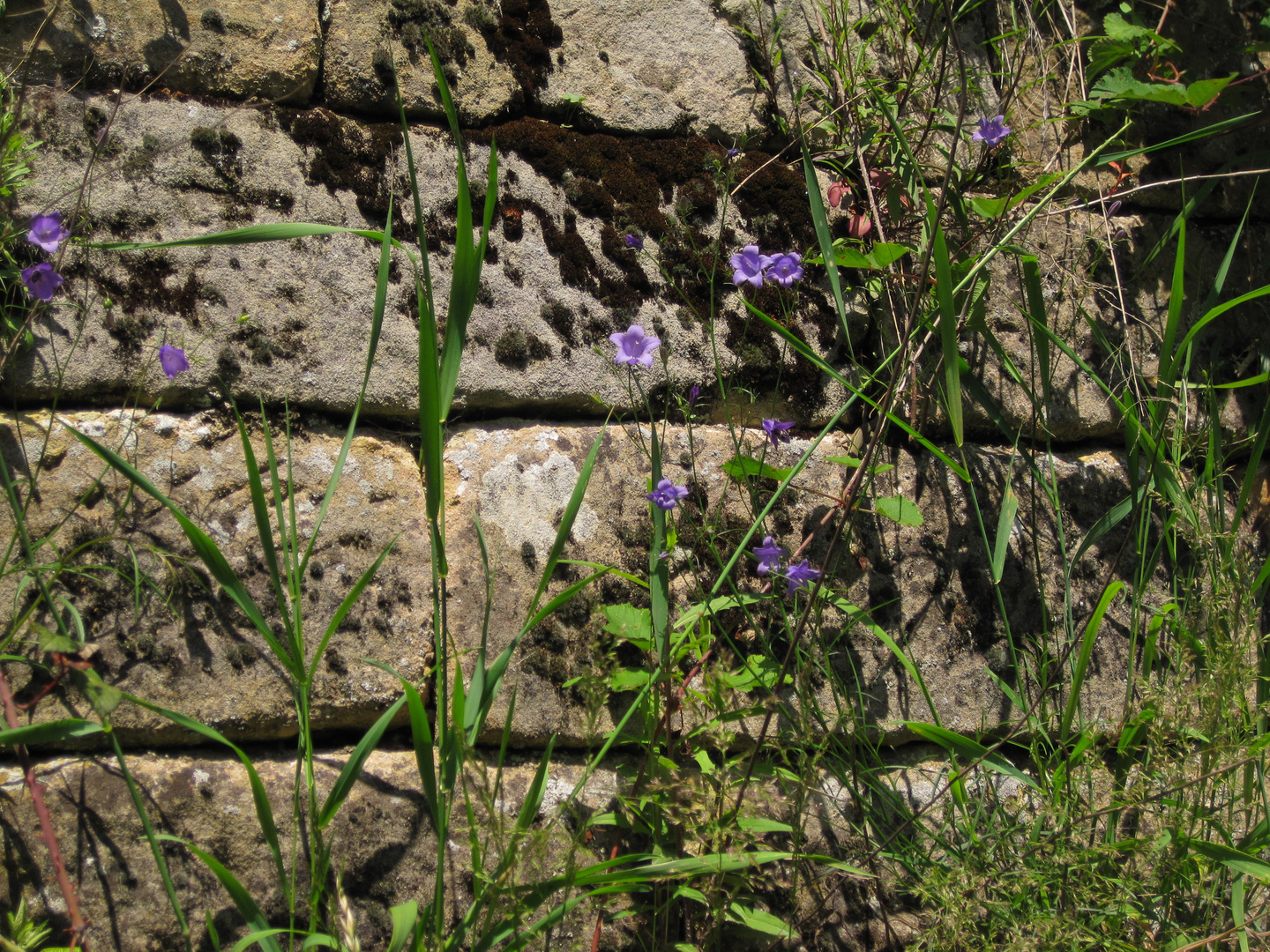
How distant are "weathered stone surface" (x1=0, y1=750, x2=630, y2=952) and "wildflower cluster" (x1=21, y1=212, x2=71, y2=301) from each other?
80 centimetres

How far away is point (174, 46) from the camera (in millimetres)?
1634

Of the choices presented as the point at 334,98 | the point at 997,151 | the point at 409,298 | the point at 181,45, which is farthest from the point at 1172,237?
the point at 181,45

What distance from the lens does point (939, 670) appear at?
1.69 m

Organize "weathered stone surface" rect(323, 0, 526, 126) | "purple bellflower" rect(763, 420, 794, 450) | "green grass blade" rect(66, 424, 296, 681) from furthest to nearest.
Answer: "weathered stone surface" rect(323, 0, 526, 126) < "purple bellflower" rect(763, 420, 794, 450) < "green grass blade" rect(66, 424, 296, 681)

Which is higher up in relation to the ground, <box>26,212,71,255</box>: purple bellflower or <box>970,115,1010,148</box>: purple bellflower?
<box>970,115,1010,148</box>: purple bellflower

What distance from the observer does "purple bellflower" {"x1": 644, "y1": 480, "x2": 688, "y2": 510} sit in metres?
1.35

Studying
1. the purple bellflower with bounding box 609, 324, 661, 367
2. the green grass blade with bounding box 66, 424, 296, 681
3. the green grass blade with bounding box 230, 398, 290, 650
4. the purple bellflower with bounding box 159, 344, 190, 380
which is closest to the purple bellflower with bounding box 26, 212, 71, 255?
the purple bellflower with bounding box 159, 344, 190, 380

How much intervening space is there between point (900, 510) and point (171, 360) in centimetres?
141

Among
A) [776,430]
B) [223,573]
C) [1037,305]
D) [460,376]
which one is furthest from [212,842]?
[1037,305]

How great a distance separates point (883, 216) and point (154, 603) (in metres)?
1.74

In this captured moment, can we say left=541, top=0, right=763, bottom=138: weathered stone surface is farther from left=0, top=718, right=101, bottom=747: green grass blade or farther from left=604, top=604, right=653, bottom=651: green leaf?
left=0, top=718, right=101, bottom=747: green grass blade

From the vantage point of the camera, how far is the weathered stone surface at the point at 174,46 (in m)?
1.54

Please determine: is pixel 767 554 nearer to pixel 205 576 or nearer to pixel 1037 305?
pixel 1037 305

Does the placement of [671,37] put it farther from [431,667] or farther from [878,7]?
[431,667]
